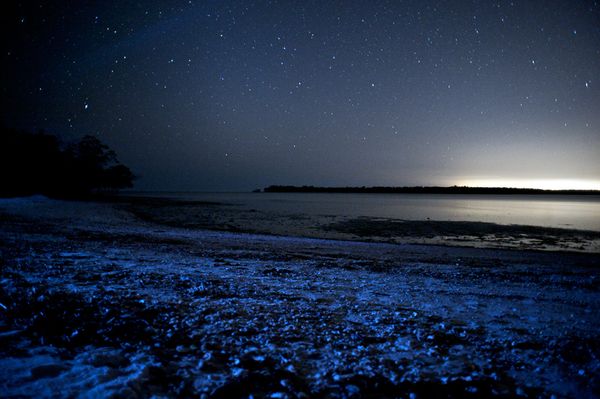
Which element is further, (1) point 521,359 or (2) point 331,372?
(1) point 521,359

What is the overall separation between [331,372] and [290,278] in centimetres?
393

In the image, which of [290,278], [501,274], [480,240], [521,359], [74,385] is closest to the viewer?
[74,385]

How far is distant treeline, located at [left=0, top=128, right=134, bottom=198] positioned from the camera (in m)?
55.9

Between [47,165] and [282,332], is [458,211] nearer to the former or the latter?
[282,332]

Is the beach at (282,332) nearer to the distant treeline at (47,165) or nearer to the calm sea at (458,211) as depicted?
the calm sea at (458,211)

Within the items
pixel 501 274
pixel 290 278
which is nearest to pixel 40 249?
pixel 290 278

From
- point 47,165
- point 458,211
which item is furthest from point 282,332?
point 47,165

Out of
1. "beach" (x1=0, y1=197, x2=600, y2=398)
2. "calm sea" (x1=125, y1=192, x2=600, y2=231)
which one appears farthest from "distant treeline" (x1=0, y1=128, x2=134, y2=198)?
"beach" (x1=0, y1=197, x2=600, y2=398)

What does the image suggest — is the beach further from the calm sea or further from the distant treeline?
the distant treeline

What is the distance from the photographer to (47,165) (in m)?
65.4

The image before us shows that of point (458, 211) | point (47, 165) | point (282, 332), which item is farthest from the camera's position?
point (47, 165)

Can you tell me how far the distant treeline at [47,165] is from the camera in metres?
55.9

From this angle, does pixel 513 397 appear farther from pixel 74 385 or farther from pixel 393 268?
pixel 393 268

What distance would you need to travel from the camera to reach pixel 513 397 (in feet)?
9.08
